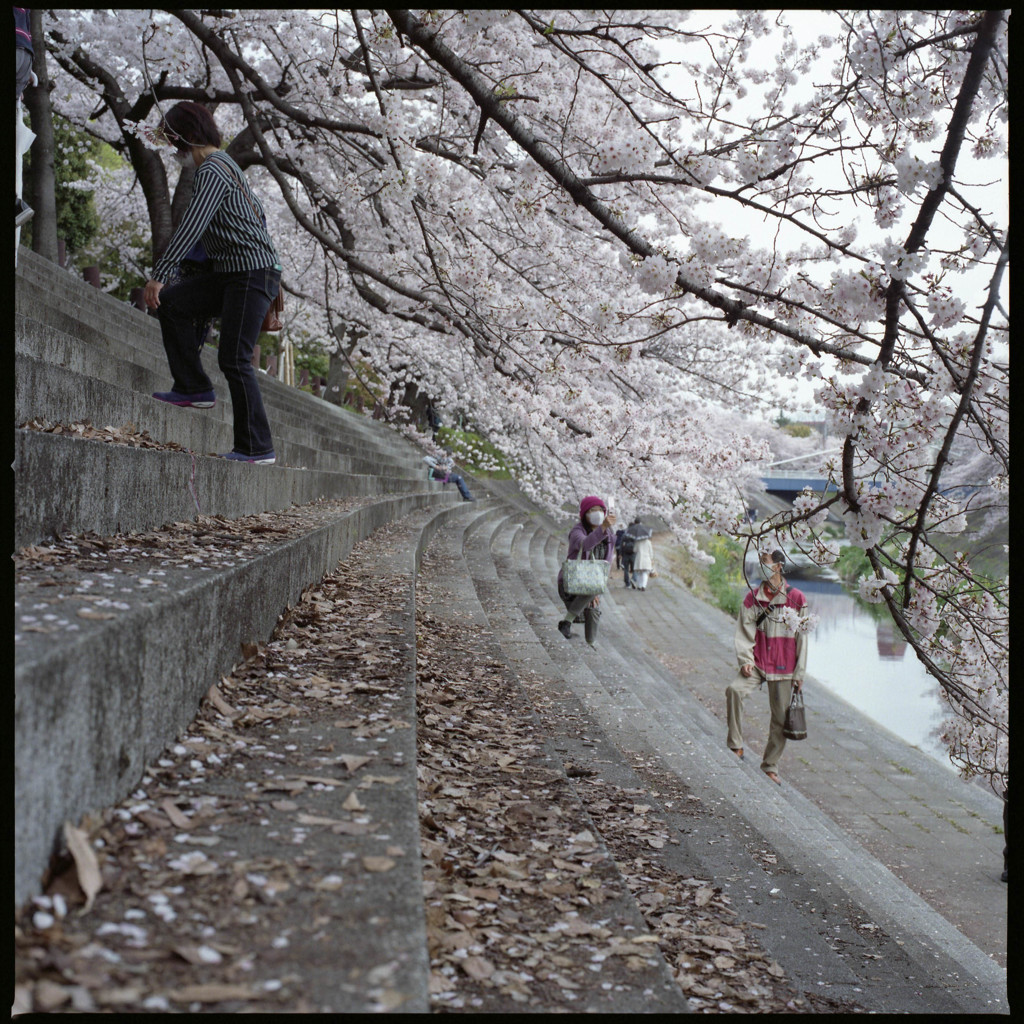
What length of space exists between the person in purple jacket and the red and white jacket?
79.4 inches

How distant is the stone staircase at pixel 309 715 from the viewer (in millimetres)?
1462

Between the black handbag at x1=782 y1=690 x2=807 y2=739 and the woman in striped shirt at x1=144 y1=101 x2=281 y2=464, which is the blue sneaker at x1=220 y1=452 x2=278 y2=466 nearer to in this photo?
the woman in striped shirt at x1=144 y1=101 x2=281 y2=464

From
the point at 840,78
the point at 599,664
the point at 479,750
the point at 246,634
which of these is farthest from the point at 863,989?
the point at 599,664

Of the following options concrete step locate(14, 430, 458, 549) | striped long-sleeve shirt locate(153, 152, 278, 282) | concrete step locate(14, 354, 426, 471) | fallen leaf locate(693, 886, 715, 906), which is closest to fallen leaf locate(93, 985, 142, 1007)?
concrete step locate(14, 430, 458, 549)

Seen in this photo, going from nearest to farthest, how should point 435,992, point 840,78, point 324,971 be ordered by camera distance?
point 324,971, point 435,992, point 840,78

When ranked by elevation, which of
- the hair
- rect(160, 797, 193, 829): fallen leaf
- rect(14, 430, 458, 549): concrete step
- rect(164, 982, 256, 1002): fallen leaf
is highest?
the hair

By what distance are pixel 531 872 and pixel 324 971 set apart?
1057 mm

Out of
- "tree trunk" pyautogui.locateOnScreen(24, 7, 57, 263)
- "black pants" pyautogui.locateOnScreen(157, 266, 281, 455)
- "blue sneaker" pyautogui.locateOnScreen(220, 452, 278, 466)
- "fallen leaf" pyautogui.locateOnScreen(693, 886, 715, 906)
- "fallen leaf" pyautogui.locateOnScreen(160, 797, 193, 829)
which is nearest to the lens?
"fallen leaf" pyautogui.locateOnScreen(160, 797, 193, 829)

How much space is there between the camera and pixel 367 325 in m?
16.1

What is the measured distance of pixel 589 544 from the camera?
28.9 ft

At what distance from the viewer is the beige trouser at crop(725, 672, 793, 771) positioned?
6.83 m

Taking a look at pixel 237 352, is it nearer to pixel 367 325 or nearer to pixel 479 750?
pixel 479 750

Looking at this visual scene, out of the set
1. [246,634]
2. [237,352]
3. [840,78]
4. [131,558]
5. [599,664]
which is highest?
[840,78]

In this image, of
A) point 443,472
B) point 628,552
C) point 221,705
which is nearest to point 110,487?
point 221,705
